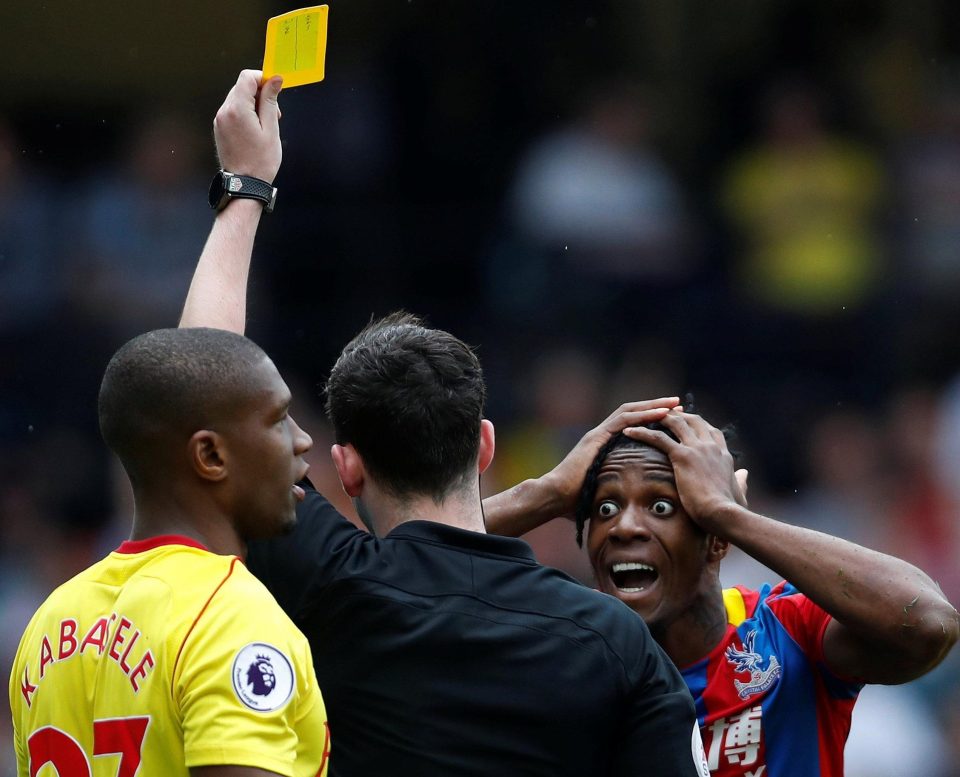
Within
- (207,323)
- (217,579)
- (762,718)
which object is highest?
(207,323)

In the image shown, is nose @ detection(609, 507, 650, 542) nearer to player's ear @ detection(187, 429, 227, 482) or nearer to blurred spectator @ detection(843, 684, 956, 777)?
player's ear @ detection(187, 429, 227, 482)

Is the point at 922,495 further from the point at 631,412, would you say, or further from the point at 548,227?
the point at 631,412

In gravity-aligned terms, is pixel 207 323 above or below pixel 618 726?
above

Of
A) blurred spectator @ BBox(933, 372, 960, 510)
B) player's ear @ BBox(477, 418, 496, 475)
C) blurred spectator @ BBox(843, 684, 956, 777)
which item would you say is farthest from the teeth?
blurred spectator @ BBox(933, 372, 960, 510)

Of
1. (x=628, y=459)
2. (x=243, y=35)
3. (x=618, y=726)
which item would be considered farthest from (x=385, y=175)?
(x=618, y=726)

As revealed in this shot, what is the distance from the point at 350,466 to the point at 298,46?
0.90 meters

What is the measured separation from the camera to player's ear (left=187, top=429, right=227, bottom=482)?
8.27 feet

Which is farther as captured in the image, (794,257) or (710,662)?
(794,257)

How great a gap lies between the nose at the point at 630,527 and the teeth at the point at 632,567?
56mm

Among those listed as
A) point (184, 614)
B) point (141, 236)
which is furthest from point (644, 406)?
point (141, 236)

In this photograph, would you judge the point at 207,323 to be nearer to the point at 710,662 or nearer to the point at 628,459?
the point at 628,459

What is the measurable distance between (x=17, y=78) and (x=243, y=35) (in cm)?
162

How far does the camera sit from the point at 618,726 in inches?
107

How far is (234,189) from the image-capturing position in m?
3.25
